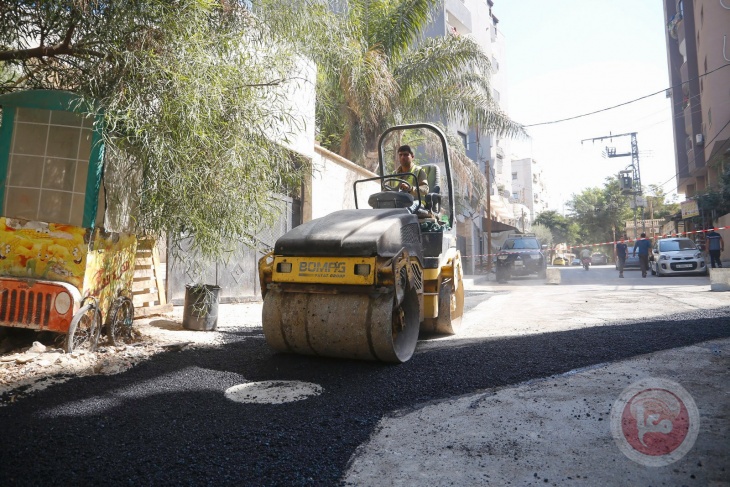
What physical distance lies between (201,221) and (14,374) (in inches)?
81.6

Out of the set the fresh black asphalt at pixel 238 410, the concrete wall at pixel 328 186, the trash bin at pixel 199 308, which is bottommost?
the fresh black asphalt at pixel 238 410

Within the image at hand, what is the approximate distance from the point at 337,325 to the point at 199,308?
2.66 meters

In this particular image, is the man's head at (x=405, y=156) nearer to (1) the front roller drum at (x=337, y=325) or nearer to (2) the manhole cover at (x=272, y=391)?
(1) the front roller drum at (x=337, y=325)

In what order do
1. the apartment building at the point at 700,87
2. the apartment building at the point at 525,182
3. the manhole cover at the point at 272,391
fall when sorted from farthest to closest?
1. the apartment building at the point at 525,182
2. the apartment building at the point at 700,87
3. the manhole cover at the point at 272,391

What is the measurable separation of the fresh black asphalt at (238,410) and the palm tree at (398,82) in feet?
25.5

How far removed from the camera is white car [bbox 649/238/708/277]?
15.1 metres

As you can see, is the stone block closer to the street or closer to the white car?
the street

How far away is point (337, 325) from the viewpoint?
377cm

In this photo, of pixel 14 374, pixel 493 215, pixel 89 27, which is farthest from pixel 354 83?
pixel 493 215

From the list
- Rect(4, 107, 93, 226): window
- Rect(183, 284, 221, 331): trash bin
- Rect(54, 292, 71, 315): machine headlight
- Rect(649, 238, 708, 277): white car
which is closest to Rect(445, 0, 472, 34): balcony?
Rect(649, 238, 708, 277): white car

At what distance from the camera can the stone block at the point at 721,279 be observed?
9383mm

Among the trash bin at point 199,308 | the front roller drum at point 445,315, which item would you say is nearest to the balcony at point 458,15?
the front roller drum at point 445,315

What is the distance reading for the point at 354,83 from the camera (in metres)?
10.8

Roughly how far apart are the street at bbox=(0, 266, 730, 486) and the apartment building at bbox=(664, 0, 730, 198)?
15.6 metres
